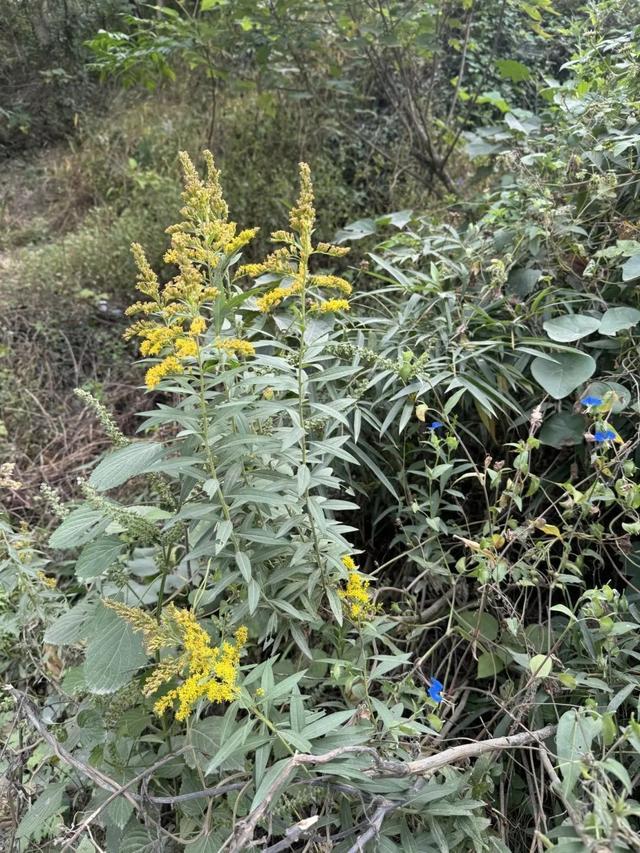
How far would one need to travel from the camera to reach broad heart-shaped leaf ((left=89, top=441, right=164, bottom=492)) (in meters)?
1.08

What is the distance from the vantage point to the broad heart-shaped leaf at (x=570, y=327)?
1.55m

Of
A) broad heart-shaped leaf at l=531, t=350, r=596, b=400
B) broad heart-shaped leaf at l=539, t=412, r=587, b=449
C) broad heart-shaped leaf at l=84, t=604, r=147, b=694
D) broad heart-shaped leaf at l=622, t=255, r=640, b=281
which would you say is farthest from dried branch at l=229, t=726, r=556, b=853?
broad heart-shaped leaf at l=622, t=255, r=640, b=281

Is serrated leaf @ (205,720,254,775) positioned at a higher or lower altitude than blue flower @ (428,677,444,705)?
higher

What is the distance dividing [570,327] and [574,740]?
1.06 metres

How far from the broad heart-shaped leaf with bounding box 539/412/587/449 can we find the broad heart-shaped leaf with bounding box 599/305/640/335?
0.23 meters

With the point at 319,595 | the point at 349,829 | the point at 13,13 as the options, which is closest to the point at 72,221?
the point at 13,13

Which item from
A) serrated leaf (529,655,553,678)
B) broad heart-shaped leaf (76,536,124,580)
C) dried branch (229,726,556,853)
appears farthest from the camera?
broad heart-shaped leaf (76,536,124,580)

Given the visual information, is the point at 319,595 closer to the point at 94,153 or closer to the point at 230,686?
the point at 230,686

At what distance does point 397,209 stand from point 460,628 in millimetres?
3019

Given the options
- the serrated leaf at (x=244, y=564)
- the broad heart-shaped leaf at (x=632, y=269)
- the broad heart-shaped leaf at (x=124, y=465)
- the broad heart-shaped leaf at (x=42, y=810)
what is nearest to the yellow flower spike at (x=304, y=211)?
the broad heart-shaped leaf at (x=124, y=465)

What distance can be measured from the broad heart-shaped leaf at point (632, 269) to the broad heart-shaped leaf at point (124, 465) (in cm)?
125

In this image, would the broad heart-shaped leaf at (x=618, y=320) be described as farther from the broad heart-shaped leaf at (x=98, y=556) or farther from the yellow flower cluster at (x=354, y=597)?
the broad heart-shaped leaf at (x=98, y=556)

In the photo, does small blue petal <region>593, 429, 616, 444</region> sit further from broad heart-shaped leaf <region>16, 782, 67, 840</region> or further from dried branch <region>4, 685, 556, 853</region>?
broad heart-shaped leaf <region>16, 782, 67, 840</region>

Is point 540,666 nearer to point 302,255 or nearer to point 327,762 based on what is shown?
point 327,762
